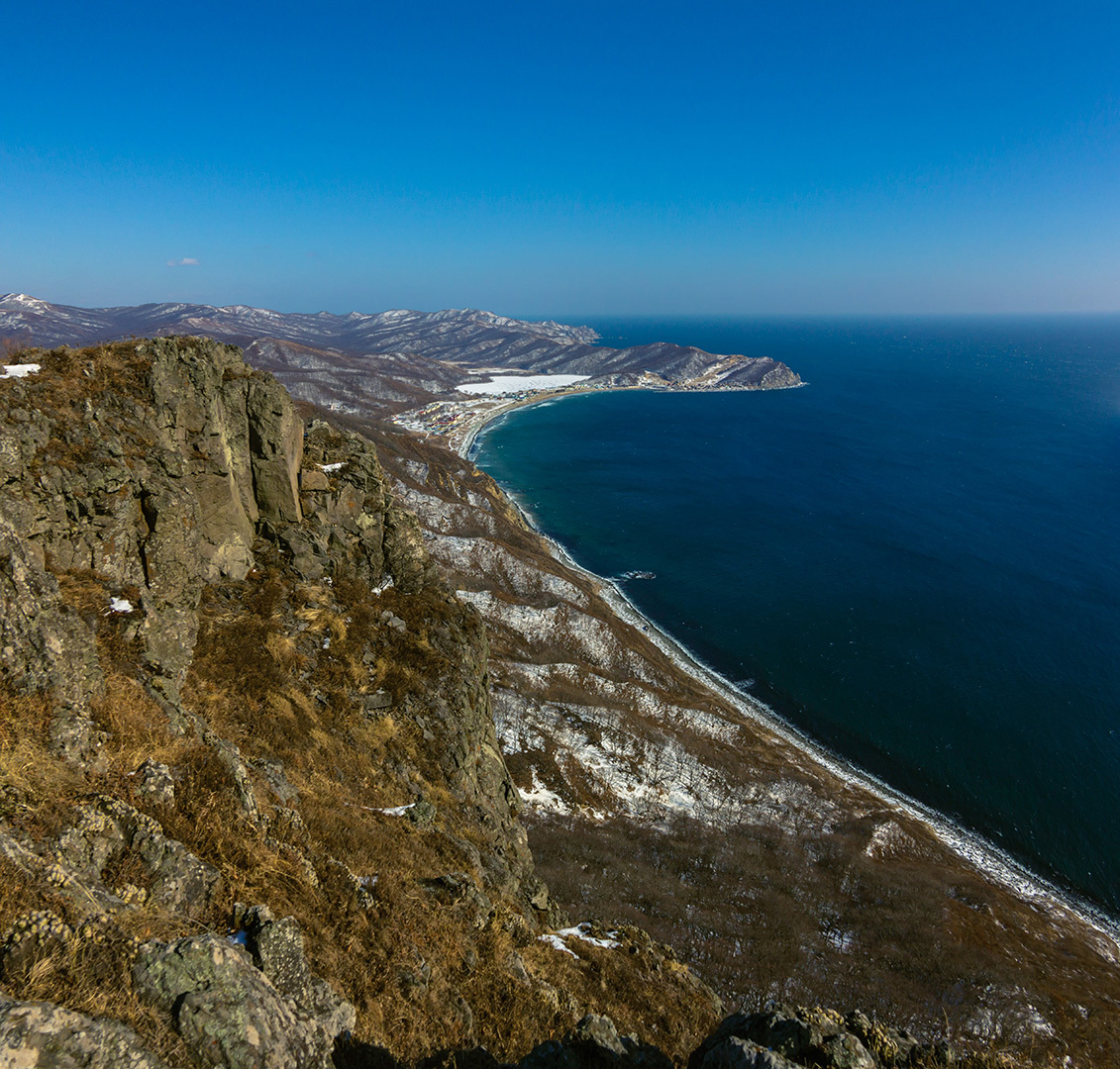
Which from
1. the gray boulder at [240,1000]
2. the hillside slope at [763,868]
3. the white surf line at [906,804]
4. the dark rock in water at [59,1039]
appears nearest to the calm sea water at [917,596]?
the white surf line at [906,804]

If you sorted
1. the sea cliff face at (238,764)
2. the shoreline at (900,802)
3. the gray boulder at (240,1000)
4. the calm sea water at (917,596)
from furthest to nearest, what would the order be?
the calm sea water at (917,596)
the shoreline at (900,802)
the sea cliff face at (238,764)
the gray boulder at (240,1000)

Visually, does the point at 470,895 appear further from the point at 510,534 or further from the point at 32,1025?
the point at 510,534

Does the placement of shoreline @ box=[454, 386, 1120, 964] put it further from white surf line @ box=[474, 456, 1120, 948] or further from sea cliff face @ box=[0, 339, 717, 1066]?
sea cliff face @ box=[0, 339, 717, 1066]

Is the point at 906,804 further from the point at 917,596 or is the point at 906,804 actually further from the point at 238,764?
the point at 238,764

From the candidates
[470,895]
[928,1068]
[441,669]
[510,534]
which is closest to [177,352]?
[441,669]

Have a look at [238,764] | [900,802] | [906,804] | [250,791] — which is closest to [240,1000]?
[250,791]

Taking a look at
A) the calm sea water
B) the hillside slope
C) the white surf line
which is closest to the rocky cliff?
the hillside slope

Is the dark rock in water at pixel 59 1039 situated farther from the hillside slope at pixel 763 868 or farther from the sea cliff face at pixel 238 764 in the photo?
the hillside slope at pixel 763 868
